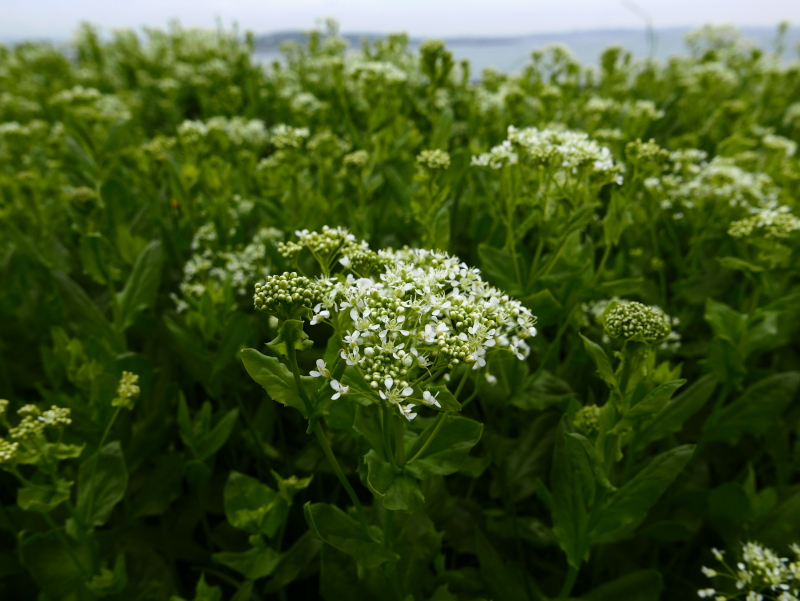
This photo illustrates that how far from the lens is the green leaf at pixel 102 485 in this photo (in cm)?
244

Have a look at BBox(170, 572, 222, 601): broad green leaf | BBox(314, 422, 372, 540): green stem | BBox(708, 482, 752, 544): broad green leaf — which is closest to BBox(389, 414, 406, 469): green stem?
BBox(314, 422, 372, 540): green stem

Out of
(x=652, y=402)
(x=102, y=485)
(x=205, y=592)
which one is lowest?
(x=205, y=592)

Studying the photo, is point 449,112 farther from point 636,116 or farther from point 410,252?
point 410,252

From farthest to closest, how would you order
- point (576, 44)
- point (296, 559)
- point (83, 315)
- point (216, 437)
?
point (576, 44) → point (83, 315) → point (216, 437) → point (296, 559)

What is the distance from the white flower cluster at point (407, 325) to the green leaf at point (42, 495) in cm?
131

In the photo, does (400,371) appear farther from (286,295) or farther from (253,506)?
(253,506)

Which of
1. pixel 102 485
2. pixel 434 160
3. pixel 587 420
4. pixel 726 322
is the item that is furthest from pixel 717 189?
pixel 102 485

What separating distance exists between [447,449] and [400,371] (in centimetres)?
44

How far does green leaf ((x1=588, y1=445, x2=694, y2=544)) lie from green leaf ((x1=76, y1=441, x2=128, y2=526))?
2.01 metres

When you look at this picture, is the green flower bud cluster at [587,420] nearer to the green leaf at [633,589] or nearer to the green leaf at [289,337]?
the green leaf at [633,589]

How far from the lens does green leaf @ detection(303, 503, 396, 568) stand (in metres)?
1.92

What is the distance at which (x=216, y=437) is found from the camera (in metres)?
2.68

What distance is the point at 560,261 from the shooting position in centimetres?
270

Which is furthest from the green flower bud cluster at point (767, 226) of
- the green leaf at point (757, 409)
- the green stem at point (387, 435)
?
the green stem at point (387, 435)
